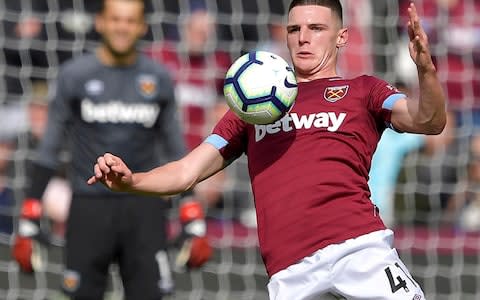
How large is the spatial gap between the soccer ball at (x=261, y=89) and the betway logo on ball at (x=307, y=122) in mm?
74

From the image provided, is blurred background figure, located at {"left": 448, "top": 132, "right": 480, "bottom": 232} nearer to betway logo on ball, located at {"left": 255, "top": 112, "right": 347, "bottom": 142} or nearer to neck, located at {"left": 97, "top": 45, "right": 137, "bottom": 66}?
neck, located at {"left": 97, "top": 45, "right": 137, "bottom": 66}

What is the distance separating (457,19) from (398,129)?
16.9 ft

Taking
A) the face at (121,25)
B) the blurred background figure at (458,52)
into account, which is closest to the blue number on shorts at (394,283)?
the face at (121,25)

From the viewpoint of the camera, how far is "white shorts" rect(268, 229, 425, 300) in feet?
13.3

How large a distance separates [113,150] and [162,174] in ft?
6.86

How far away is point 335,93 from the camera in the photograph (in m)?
4.34

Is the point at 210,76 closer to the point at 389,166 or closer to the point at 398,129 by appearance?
the point at 389,166

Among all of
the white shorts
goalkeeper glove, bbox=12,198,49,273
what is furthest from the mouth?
goalkeeper glove, bbox=12,198,49,273

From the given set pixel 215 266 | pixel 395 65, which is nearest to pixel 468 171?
pixel 395 65

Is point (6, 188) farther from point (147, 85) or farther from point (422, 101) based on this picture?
point (422, 101)

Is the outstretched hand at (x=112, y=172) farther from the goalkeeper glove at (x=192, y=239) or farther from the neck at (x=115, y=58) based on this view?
the neck at (x=115, y=58)

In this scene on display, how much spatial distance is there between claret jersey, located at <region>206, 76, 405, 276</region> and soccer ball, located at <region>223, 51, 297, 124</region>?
0.44 feet

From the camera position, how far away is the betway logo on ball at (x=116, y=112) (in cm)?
635

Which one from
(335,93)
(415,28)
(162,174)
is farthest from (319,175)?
(415,28)
